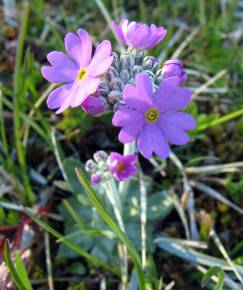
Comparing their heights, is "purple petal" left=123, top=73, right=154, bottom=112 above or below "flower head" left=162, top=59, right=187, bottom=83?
above

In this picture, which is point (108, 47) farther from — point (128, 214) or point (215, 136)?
point (215, 136)

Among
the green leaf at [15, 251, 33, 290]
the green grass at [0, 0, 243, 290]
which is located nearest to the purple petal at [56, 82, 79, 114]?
Answer: the green grass at [0, 0, 243, 290]

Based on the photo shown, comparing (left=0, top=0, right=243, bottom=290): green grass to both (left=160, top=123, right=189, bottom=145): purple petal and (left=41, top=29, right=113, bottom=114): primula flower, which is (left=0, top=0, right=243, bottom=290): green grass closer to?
(left=160, top=123, right=189, bottom=145): purple petal

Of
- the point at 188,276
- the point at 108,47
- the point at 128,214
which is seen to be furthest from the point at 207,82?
the point at 108,47

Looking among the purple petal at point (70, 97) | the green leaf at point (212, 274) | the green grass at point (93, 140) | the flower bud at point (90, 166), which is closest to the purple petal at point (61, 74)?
the purple petal at point (70, 97)

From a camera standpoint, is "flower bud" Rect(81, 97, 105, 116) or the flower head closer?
"flower bud" Rect(81, 97, 105, 116)

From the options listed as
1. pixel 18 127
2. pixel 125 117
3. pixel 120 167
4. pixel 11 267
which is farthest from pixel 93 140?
pixel 11 267

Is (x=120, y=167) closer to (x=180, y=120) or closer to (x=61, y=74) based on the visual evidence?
(x=180, y=120)
